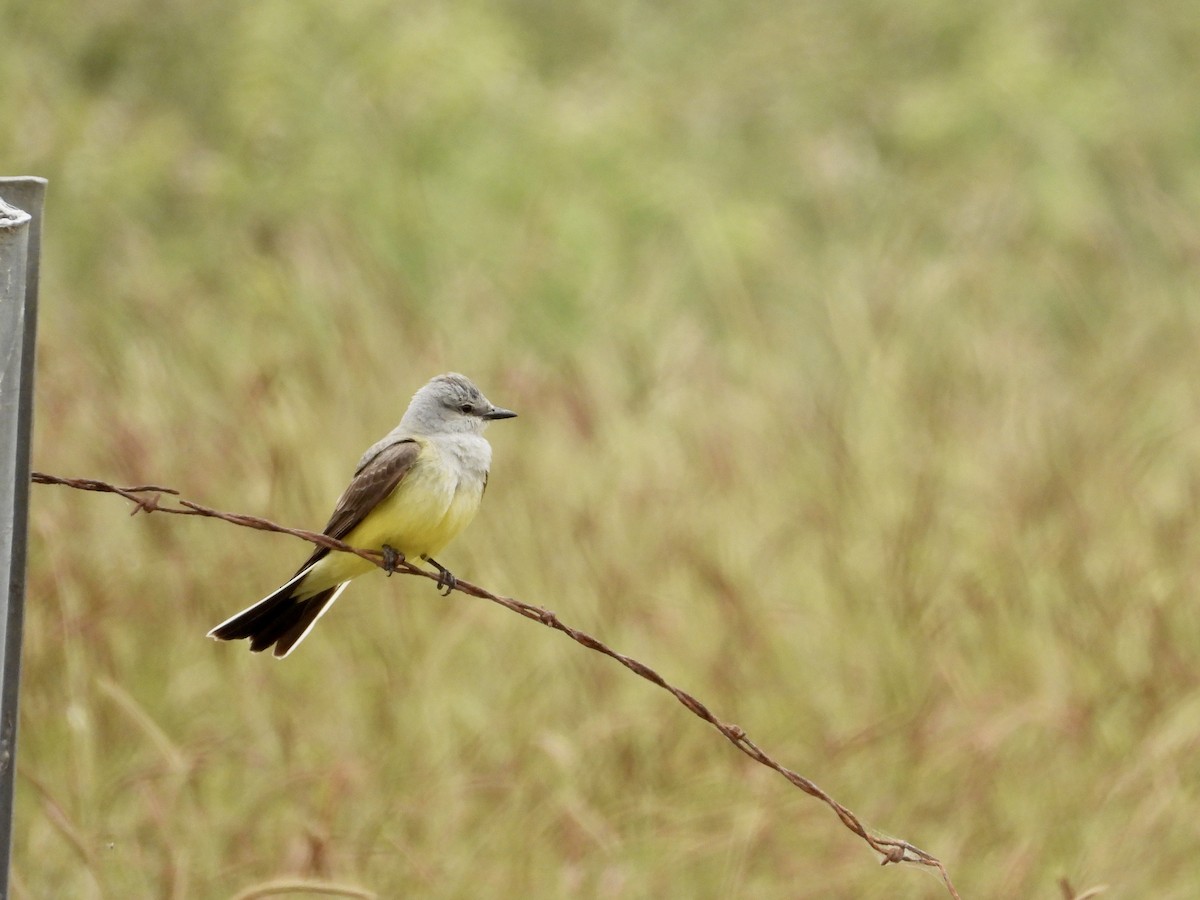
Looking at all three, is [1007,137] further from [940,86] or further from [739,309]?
[739,309]

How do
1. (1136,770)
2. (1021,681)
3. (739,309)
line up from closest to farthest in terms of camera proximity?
1. (1136,770)
2. (1021,681)
3. (739,309)

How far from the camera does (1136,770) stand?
3.91 metres

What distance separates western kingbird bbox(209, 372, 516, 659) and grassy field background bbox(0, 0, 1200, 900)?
18.5 inches

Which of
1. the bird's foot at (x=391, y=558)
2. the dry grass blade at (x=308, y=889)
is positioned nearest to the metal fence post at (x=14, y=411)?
the dry grass blade at (x=308, y=889)

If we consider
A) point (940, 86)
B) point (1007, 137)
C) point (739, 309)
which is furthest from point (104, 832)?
point (940, 86)

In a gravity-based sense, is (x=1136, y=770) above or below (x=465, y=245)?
below

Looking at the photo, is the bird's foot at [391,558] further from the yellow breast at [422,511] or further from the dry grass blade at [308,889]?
the dry grass blade at [308,889]

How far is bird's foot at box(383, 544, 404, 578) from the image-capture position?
2641 millimetres

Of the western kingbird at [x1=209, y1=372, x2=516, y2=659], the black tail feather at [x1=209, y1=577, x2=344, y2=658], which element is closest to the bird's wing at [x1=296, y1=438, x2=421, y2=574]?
the western kingbird at [x1=209, y1=372, x2=516, y2=659]

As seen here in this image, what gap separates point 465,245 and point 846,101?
4.87 m

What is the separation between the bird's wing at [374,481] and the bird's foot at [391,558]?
80 millimetres

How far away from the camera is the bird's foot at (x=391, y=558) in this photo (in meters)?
2.64

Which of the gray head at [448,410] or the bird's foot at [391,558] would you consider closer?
the bird's foot at [391,558]

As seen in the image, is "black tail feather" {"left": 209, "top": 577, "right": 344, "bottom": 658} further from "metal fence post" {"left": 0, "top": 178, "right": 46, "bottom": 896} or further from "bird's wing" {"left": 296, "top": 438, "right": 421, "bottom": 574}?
"metal fence post" {"left": 0, "top": 178, "right": 46, "bottom": 896}
